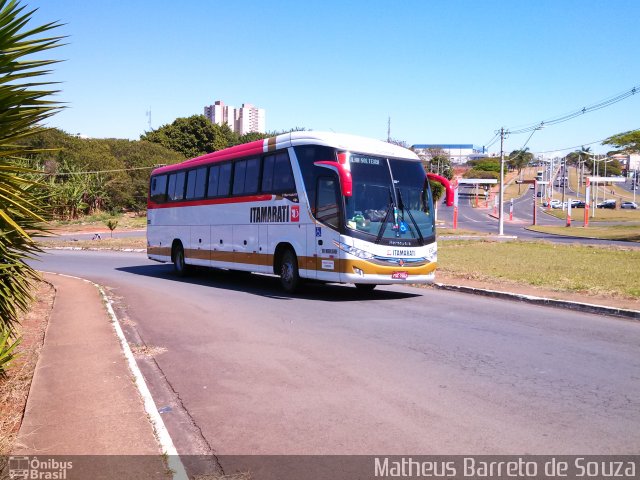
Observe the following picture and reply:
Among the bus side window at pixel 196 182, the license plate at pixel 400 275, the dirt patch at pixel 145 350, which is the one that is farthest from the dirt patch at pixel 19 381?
the bus side window at pixel 196 182

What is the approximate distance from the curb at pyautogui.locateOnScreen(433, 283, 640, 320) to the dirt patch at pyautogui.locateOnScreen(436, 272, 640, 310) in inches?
12.4

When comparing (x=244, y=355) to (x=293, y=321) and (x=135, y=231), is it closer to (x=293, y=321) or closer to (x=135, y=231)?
(x=293, y=321)

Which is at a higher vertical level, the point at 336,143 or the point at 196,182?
the point at 336,143

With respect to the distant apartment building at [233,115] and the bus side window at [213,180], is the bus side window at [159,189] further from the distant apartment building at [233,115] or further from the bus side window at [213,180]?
the distant apartment building at [233,115]

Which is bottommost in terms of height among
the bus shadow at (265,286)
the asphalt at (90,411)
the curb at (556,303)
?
the bus shadow at (265,286)

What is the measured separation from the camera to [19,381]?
6.76 m

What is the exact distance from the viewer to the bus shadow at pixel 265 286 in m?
14.2

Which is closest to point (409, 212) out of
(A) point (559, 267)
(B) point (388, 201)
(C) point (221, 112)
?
(B) point (388, 201)

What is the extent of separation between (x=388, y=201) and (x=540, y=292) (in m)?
3.97

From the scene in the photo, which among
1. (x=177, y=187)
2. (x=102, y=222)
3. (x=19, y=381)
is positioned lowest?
(x=19, y=381)

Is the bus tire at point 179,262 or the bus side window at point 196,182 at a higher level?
the bus side window at point 196,182

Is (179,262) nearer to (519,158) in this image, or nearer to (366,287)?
(366,287)

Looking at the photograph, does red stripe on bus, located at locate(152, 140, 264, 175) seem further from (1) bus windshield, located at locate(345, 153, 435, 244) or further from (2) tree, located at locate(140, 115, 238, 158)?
(2) tree, located at locate(140, 115, 238, 158)

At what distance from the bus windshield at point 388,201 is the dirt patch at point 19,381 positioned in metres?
6.19
